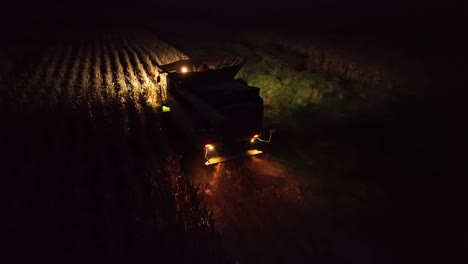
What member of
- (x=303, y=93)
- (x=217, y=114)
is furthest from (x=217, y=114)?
(x=303, y=93)

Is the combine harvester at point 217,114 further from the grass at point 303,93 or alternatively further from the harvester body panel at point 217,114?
the grass at point 303,93

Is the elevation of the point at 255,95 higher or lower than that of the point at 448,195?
higher

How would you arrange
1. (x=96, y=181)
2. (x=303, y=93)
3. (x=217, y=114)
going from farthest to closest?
(x=303, y=93) < (x=96, y=181) < (x=217, y=114)

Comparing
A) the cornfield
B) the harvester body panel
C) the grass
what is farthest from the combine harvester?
the grass

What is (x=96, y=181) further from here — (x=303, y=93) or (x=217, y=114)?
(x=303, y=93)

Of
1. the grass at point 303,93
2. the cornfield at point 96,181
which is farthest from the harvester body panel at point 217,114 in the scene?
the grass at point 303,93

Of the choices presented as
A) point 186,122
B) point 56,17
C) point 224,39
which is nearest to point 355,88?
point 186,122

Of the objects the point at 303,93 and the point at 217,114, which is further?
the point at 303,93

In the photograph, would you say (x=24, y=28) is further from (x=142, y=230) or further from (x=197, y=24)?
(x=142, y=230)
